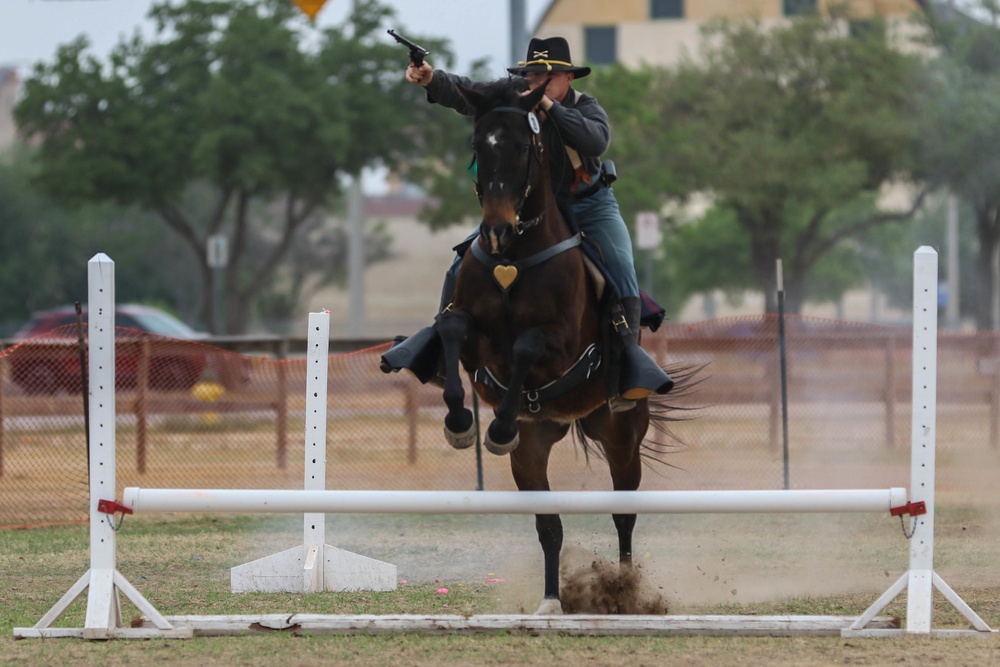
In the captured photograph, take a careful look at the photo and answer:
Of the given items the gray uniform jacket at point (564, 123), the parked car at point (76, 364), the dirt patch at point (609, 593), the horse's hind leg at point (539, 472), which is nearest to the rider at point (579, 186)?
the gray uniform jacket at point (564, 123)

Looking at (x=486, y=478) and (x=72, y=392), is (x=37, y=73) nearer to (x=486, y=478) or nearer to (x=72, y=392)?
(x=72, y=392)

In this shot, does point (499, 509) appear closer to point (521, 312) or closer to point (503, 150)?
point (521, 312)

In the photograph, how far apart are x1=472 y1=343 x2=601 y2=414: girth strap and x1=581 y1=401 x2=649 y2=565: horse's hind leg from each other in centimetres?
75

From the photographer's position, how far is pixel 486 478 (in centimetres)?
1314

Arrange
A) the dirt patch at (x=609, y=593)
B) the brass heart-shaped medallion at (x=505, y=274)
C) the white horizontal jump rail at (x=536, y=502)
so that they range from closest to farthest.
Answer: the white horizontal jump rail at (x=536, y=502), the brass heart-shaped medallion at (x=505, y=274), the dirt patch at (x=609, y=593)

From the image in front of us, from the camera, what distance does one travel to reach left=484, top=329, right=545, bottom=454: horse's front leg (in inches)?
243

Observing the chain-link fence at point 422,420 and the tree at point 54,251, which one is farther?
the tree at point 54,251

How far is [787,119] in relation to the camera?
34.1 metres

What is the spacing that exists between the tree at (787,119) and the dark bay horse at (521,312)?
27.2m

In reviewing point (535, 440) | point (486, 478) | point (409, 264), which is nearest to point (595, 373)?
point (535, 440)

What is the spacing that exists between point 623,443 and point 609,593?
35.4 inches

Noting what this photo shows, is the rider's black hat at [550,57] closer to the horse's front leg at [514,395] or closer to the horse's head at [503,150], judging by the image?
the horse's head at [503,150]

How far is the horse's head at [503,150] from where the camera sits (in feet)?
19.7

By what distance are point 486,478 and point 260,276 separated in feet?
73.0
